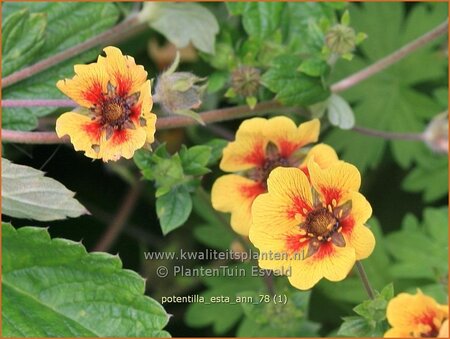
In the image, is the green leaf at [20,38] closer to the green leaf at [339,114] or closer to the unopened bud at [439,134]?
the green leaf at [339,114]

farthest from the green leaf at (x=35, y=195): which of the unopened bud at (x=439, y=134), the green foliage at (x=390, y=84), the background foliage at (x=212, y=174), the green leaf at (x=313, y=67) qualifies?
the green foliage at (x=390, y=84)

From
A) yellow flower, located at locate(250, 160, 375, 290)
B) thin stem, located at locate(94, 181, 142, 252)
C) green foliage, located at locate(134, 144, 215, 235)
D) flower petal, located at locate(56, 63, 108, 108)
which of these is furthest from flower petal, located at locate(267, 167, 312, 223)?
thin stem, located at locate(94, 181, 142, 252)

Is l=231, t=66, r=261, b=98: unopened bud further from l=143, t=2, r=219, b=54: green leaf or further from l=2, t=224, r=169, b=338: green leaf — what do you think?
l=2, t=224, r=169, b=338: green leaf

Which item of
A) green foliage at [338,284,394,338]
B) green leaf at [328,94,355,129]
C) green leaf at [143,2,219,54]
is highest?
green leaf at [143,2,219,54]

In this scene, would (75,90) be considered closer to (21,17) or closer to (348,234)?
(21,17)

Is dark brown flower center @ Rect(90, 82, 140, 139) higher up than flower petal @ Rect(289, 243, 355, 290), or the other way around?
dark brown flower center @ Rect(90, 82, 140, 139)

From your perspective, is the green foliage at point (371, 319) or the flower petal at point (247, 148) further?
the flower petal at point (247, 148)
